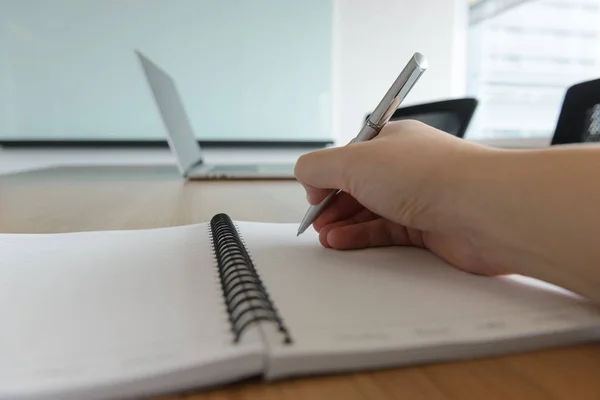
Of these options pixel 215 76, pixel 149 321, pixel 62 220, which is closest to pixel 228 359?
pixel 149 321

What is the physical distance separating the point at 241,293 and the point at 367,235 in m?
0.19

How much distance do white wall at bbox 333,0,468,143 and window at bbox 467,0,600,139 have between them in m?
0.14

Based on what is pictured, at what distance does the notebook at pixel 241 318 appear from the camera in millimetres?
204

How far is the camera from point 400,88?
39 centimetres

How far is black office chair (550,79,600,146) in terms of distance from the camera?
788 millimetres

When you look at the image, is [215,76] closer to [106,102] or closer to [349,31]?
[106,102]

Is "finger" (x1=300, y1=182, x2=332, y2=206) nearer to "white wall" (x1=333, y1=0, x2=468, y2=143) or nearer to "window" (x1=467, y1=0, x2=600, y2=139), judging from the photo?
"window" (x1=467, y1=0, x2=600, y2=139)

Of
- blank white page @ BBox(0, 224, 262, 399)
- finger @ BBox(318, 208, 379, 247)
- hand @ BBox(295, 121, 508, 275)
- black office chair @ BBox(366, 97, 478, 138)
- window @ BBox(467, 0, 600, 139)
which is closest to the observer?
blank white page @ BBox(0, 224, 262, 399)

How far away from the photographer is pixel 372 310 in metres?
0.26

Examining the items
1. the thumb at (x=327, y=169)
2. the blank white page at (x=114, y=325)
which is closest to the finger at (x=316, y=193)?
the thumb at (x=327, y=169)

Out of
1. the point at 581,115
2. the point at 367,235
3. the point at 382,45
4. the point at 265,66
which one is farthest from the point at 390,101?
the point at 382,45

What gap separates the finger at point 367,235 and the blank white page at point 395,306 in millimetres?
37

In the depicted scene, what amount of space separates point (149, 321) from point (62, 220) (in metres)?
0.45

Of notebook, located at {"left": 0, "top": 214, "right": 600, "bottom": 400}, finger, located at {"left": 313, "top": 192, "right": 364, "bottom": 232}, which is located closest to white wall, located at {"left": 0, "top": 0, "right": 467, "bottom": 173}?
finger, located at {"left": 313, "top": 192, "right": 364, "bottom": 232}
